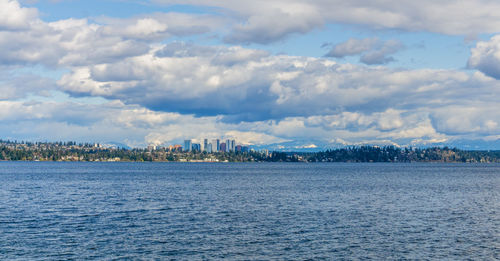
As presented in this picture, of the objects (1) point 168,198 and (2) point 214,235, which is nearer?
(2) point 214,235

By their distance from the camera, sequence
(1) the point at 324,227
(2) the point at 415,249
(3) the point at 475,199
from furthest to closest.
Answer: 1. (3) the point at 475,199
2. (1) the point at 324,227
3. (2) the point at 415,249

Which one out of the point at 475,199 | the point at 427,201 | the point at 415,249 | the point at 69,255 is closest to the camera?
the point at 69,255

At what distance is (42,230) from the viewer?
64500mm

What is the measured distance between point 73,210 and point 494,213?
73.0 metres

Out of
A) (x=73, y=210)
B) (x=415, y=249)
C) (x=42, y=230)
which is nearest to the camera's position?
(x=415, y=249)

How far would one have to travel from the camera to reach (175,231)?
65500mm

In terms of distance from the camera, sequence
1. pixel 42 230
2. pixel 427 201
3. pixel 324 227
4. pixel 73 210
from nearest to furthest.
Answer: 1. pixel 42 230
2. pixel 324 227
3. pixel 73 210
4. pixel 427 201

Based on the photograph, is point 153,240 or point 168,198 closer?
point 153,240

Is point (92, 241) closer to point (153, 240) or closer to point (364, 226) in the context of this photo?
point (153, 240)

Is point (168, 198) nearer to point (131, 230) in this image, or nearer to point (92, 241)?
point (131, 230)

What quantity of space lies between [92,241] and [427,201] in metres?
75.4

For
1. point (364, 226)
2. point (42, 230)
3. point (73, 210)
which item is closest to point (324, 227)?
point (364, 226)

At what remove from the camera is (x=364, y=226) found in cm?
7038

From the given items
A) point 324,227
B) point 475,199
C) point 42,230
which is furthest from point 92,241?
point 475,199
